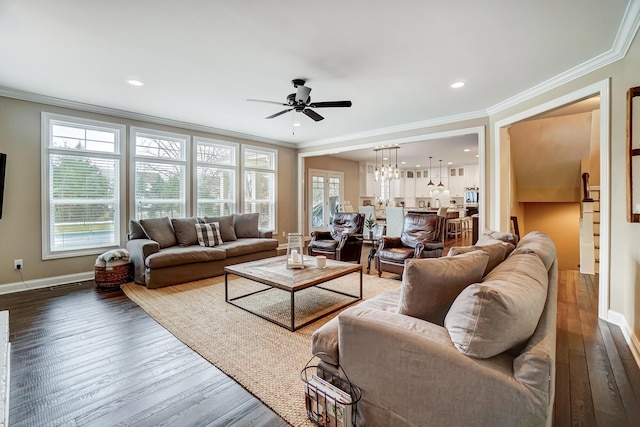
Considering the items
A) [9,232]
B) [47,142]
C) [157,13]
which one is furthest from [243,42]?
[9,232]

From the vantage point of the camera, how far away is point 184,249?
14.4ft

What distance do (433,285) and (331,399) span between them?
746 mm

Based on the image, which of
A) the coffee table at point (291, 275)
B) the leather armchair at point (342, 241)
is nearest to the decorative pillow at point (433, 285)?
the coffee table at point (291, 275)

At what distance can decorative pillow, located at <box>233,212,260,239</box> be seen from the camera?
5.64 meters

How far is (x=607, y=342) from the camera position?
249cm

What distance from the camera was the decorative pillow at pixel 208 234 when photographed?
4824 mm

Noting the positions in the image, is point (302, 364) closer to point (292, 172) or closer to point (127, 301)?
point (127, 301)

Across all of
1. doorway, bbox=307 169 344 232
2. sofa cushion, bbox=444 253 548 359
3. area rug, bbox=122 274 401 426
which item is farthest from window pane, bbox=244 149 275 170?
sofa cushion, bbox=444 253 548 359

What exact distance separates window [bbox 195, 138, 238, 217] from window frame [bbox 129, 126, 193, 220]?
18 centimetres

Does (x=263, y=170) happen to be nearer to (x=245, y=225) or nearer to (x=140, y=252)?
(x=245, y=225)

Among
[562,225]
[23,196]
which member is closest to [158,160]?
[23,196]

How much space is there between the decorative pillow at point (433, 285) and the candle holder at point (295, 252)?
1956mm

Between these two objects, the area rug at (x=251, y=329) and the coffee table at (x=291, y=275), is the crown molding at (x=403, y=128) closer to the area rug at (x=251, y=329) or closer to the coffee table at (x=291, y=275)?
the area rug at (x=251, y=329)

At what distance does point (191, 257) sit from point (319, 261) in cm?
203
